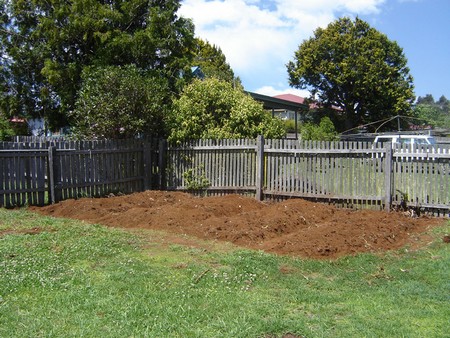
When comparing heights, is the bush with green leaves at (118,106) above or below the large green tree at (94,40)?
below

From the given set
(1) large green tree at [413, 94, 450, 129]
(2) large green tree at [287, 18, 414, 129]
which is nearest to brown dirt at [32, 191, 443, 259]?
(2) large green tree at [287, 18, 414, 129]

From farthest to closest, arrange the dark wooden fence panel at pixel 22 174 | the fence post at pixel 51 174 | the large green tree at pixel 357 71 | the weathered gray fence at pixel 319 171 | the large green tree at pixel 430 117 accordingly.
→ the large green tree at pixel 430 117, the large green tree at pixel 357 71, the fence post at pixel 51 174, the dark wooden fence panel at pixel 22 174, the weathered gray fence at pixel 319 171

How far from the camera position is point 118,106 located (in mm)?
12594

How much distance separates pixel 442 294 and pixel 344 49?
3792 cm

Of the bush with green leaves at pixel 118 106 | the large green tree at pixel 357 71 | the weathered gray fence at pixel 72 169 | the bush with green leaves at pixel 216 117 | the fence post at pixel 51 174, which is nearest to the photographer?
the weathered gray fence at pixel 72 169

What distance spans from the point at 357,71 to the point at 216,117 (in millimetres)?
29016

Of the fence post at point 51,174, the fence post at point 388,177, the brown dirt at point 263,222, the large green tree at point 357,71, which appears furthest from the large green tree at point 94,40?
the large green tree at point 357,71

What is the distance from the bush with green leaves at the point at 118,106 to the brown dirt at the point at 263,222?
279 cm

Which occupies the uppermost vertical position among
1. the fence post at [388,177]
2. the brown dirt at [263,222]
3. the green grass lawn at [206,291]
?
the fence post at [388,177]

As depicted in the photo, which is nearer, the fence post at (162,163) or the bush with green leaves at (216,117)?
the bush with green leaves at (216,117)

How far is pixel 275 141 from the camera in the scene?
11.9m

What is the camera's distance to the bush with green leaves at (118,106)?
12.6 metres

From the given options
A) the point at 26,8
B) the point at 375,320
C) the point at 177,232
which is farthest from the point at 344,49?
the point at 375,320

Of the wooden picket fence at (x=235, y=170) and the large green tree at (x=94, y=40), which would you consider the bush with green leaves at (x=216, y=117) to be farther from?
the large green tree at (x=94, y=40)
